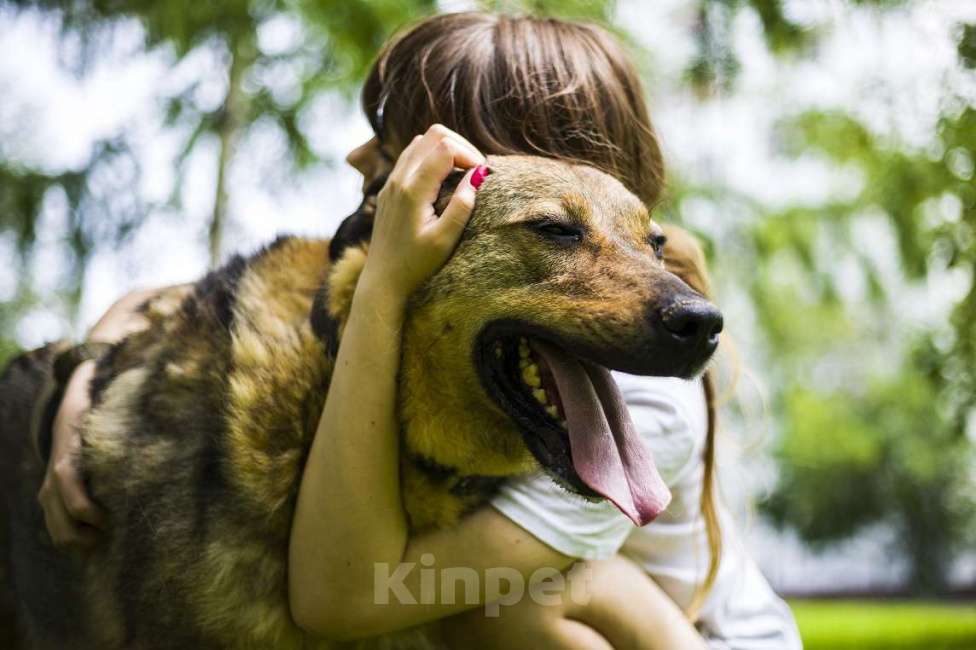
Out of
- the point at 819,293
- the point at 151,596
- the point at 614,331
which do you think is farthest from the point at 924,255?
the point at 151,596

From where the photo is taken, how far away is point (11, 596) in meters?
3.65

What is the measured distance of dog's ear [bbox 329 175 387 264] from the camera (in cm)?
280

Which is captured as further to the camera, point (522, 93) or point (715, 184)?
point (715, 184)

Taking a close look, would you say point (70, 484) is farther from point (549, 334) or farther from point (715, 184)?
point (715, 184)

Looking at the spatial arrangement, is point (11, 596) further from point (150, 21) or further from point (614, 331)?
point (150, 21)

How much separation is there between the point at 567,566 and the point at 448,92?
4.76 feet

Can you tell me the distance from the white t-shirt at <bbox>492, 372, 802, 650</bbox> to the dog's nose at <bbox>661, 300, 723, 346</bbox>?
0.63m

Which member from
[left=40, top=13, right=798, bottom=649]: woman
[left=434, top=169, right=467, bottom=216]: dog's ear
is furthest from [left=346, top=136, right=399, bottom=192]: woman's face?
[left=434, top=169, right=467, bottom=216]: dog's ear

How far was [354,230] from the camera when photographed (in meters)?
2.82

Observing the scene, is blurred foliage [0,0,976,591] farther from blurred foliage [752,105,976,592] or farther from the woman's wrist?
the woman's wrist

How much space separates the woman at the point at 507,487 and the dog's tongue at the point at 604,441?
337 millimetres

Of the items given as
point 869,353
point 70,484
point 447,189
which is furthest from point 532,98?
point 869,353

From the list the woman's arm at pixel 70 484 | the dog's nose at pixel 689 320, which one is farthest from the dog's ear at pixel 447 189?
the woman's arm at pixel 70 484

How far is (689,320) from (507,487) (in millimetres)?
799
